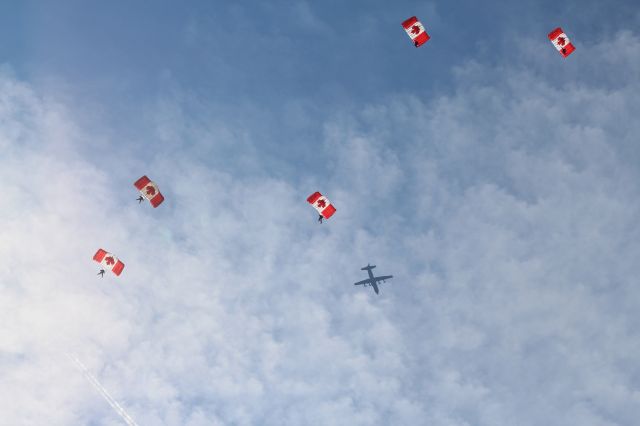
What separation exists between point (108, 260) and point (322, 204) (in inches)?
891

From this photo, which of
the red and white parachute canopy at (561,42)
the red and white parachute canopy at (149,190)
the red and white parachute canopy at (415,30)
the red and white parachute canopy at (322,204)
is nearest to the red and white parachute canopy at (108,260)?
the red and white parachute canopy at (149,190)

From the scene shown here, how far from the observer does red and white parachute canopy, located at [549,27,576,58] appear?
161 feet

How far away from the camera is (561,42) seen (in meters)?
49.5

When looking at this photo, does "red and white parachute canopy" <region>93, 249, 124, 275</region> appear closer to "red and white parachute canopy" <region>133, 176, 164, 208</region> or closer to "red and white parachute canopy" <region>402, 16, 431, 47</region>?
"red and white parachute canopy" <region>133, 176, 164, 208</region>

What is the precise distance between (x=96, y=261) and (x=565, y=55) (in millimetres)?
49757

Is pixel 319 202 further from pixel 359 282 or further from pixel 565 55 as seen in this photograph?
pixel 359 282

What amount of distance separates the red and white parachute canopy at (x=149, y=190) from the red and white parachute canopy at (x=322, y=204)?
15.1 meters

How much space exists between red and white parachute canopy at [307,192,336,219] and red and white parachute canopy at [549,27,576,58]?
26.4 meters

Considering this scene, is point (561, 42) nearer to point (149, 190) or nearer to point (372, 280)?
point (149, 190)

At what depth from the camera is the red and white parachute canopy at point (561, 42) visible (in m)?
49.0

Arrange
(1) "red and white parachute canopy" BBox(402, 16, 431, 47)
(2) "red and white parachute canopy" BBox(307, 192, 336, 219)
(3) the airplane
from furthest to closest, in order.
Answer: (3) the airplane
(2) "red and white parachute canopy" BBox(307, 192, 336, 219)
(1) "red and white parachute canopy" BBox(402, 16, 431, 47)

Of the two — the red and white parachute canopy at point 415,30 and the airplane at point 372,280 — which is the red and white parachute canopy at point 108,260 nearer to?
the red and white parachute canopy at point 415,30

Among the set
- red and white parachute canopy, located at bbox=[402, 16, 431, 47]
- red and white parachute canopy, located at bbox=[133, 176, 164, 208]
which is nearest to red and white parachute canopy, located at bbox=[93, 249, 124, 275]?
red and white parachute canopy, located at bbox=[133, 176, 164, 208]

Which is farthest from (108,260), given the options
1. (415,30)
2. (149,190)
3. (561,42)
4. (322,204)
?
(561,42)
